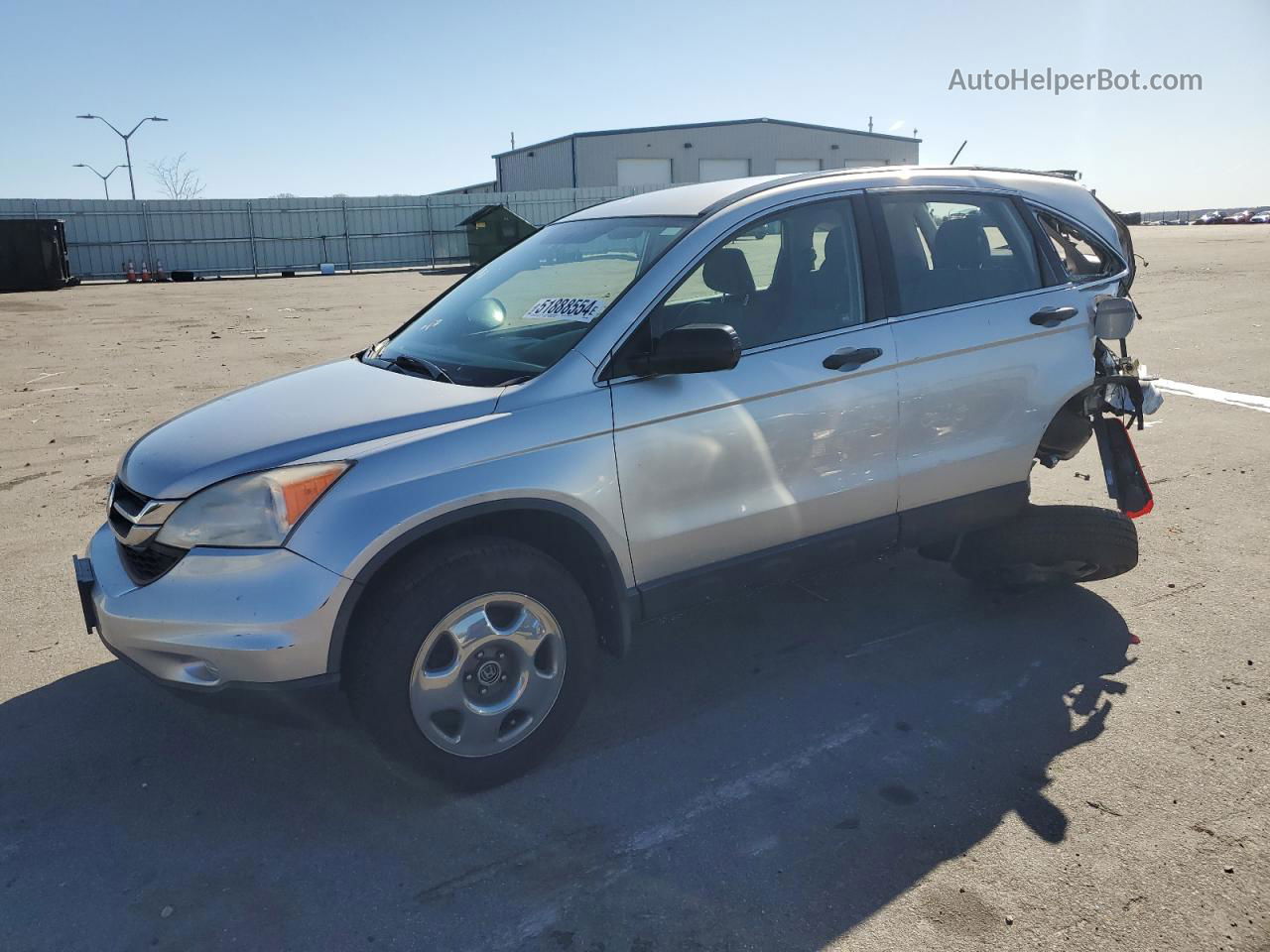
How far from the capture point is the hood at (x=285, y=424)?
9.89 feet

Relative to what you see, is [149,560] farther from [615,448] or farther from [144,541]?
[615,448]

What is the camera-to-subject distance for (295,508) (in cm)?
288

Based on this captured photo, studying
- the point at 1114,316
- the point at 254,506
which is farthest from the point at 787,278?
the point at 254,506

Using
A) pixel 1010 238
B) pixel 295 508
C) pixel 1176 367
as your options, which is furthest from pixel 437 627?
pixel 1176 367

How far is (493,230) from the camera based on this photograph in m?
36.5

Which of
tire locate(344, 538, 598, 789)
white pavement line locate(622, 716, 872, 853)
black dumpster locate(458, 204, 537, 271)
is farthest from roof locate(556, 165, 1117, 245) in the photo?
black dumpster locate(458, 204, 537, 271)

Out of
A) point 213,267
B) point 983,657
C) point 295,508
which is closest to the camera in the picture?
point 295,508

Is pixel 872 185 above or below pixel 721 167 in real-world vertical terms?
below

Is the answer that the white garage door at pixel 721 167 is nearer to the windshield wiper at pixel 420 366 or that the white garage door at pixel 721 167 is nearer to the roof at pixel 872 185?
the roof at pixel 872 185

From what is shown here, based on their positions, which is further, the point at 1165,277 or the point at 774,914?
the point at 1165,277

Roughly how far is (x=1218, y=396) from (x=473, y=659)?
8.05 meters

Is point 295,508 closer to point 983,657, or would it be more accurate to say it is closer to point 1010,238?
point 983,657

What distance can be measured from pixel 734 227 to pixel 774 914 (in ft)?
7.70

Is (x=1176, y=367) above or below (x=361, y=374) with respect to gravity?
below
